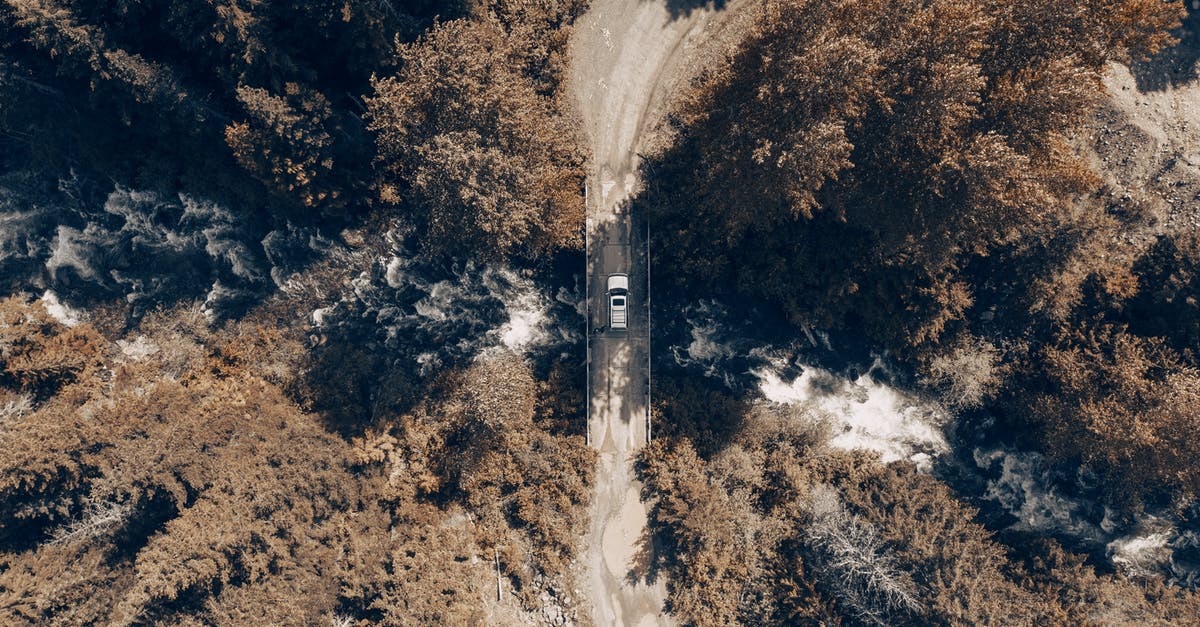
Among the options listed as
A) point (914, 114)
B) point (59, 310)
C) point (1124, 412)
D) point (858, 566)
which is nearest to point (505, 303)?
point (914, 114)

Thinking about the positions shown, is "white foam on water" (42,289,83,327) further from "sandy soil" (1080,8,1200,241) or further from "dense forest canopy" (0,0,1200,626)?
"sandy soil" (1080,8,1200,241)

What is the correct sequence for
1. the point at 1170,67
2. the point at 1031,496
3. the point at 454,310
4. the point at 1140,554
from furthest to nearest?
the point at 454,310 → the point at 1031,496 → the point at 1170,67 → the point at 1140,554

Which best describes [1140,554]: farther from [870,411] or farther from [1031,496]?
[870,411]

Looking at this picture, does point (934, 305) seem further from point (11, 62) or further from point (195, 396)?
point (11, 62)

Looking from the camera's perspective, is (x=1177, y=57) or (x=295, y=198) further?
(x=1177, y=57)

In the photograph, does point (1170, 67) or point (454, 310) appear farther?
point (454, 310)

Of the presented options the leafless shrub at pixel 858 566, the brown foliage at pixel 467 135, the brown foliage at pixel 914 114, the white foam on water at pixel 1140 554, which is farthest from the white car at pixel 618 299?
the white foam on water at pixel 1140 554

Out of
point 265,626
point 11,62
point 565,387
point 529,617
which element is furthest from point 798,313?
point 11,62
